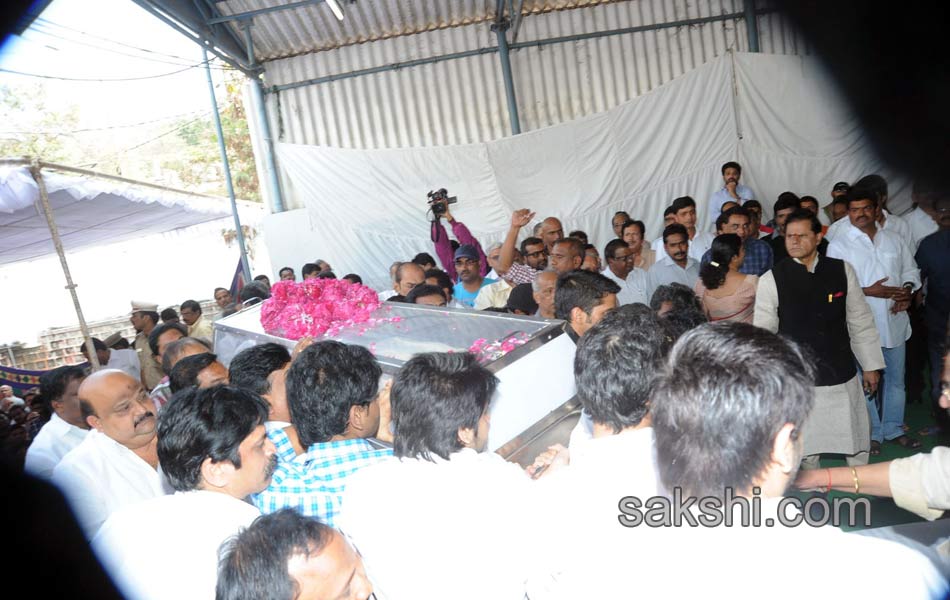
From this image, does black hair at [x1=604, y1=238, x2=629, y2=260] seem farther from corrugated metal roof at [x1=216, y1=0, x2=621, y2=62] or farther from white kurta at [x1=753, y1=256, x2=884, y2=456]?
corrugated metal roof at [x1=216, y1=0, x2=621, y2=62]

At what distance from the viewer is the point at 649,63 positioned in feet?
28.2

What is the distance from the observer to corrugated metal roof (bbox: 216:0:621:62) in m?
8.30

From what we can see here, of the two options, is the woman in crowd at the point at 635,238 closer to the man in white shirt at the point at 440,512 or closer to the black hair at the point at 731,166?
the black hair at the point at 731,166

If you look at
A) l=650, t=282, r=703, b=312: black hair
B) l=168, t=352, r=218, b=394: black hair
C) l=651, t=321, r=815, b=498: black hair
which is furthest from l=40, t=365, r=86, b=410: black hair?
l=651, t=321, r=815, b=498: black hair

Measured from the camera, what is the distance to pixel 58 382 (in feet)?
11.4

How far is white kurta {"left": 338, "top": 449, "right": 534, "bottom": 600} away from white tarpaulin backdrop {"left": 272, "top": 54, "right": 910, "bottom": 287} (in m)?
6.50

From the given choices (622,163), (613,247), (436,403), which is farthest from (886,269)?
(622,163)

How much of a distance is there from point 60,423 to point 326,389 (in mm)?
2073

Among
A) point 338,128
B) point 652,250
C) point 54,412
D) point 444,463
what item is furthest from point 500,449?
point 338,128

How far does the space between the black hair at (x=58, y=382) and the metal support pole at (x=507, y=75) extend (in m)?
6.10

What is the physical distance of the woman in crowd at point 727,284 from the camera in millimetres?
3586

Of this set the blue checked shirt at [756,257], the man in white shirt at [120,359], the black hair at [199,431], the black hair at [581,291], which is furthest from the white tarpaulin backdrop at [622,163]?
the black hair at [199,431]

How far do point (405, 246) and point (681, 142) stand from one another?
3550 mm

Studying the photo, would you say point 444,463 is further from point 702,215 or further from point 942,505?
point 702,215
